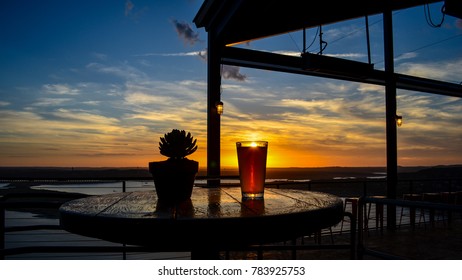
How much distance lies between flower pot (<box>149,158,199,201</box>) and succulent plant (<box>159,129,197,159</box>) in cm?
2

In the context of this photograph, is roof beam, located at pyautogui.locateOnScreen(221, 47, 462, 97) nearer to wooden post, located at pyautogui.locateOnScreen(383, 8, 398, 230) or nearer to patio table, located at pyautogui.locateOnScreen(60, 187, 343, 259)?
wooden post, located at pyautogui.locateOnScreen(383, 8, 398, 230)

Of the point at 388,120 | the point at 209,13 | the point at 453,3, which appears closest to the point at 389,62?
the point at 388,120

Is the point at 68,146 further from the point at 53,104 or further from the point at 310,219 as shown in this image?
the point at 310,219

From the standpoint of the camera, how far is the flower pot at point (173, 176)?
3.46 ft

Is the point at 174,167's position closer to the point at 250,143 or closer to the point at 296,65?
the point at 250,143

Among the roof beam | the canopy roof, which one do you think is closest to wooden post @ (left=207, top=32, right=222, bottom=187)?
the roof beam

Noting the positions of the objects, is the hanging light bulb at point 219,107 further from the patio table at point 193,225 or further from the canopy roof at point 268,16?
the patio table at point 193,225

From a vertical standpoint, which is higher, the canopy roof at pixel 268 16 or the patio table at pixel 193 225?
the canopy roof at pixel 268 16

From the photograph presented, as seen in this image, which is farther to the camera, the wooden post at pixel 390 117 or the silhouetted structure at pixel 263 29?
the wooden post at pixel 390 117

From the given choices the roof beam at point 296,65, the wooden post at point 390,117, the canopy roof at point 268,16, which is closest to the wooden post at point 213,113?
the roof beam at point 296,65

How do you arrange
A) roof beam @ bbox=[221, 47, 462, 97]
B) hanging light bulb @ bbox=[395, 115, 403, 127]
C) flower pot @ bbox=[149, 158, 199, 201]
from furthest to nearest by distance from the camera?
1. hanging light bulb @ bbox=[395, 115, 403, 127]
2. roof beam @ bbox=[221, 47, 462, 97]
3. flower pot @ bbox=[149, 158, 199, 201]

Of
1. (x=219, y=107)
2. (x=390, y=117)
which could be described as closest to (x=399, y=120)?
(x=390, y=117)

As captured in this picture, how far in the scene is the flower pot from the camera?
3.46 ft

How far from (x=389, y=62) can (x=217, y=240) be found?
22.3 ft
